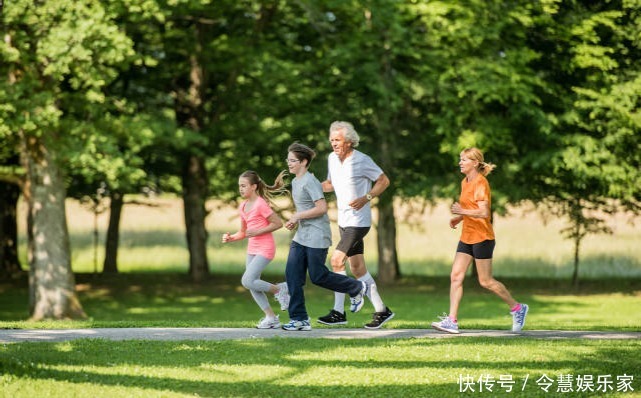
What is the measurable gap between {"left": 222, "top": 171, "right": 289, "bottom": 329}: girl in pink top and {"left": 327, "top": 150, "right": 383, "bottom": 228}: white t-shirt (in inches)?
25.9

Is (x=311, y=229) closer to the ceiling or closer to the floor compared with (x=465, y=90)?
closer to the floor

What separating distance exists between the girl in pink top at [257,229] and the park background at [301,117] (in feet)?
31.0

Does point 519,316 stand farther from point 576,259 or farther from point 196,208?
Answer: point 576,259

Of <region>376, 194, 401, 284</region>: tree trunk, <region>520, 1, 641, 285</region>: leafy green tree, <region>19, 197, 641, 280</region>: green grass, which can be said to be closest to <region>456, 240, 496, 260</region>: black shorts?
<region>520, 1, 641, 285</region>: leafy green tree

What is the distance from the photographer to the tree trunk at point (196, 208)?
1355 inches

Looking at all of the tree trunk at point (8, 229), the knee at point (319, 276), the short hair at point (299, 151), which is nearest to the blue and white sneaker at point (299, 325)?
the knee at point (319, 276)

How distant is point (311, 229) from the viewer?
11.0 metres

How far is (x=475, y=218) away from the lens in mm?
10914

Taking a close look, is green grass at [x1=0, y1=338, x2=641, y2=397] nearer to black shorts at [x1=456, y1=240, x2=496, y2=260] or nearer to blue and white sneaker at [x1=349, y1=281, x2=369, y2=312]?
blue and white sneaker at [x1=349, y1=281, x2=369, y2=312]

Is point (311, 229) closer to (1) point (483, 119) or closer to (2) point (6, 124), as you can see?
(2) point (6, 124)

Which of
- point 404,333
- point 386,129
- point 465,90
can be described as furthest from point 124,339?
point 386,129

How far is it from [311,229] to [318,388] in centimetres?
274

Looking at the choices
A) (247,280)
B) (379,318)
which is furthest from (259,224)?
(379,318)

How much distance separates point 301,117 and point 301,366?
22172 millimetres
